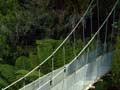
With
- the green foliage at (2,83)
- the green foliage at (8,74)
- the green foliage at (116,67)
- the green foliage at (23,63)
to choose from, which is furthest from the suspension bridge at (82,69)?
the green foliage at (23,63)

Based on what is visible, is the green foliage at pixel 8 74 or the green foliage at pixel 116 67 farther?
the green foliage at pixel 8 74

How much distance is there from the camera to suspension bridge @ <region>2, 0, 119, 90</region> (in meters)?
11.1

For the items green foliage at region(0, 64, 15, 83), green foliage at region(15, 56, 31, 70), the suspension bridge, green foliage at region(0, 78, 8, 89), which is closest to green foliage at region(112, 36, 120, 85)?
the suspension bridge

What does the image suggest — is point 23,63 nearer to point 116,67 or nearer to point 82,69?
point 116,67

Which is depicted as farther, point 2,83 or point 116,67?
point 116,67

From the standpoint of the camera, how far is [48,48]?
17.7m

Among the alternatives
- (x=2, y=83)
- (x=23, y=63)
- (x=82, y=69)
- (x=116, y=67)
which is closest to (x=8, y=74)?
(x=2, y=83)

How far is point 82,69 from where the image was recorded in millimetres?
13047

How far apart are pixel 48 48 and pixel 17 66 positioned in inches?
52.0

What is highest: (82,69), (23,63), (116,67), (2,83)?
(82,69)

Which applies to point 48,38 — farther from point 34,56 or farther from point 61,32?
point 34,56

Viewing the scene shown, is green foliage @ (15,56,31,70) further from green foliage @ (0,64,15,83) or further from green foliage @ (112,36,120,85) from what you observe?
green foliage @ (112,36,120,85)

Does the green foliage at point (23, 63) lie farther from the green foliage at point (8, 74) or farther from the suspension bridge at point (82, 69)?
the suspension bridge at point (82, 69)

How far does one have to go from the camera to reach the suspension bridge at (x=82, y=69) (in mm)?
11055
